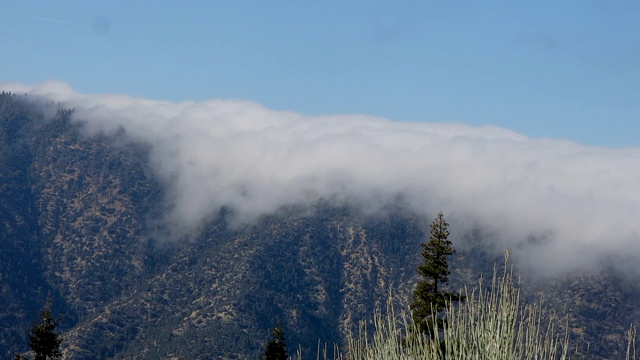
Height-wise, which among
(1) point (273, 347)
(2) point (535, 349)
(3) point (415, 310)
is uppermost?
(2) point (535, 349)

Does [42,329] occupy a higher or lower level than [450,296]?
lower

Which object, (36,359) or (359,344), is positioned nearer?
(359,344)

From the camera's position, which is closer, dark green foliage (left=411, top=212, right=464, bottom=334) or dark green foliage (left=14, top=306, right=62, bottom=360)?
dark green foliage (left=411, top=212, right=464, bottom=334)

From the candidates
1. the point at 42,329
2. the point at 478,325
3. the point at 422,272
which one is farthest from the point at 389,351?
the point at 42,329

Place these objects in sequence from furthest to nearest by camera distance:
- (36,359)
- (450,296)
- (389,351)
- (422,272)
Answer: (36,359)
(422,272)
(450,296)
(389,351)

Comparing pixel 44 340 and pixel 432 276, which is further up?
pixel 432 276

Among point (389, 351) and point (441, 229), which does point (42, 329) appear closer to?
point (441, 229)

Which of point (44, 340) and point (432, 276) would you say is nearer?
point (432, 276)

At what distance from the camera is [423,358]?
17.7m

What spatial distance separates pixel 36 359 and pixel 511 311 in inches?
1284

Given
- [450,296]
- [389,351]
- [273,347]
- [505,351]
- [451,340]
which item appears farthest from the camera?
[273,347]

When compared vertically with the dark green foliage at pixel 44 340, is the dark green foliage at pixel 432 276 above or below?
above

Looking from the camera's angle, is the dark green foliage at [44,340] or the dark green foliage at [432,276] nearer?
→ the dark green foliage at [432,276]

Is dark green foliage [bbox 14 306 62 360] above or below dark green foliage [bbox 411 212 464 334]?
below
